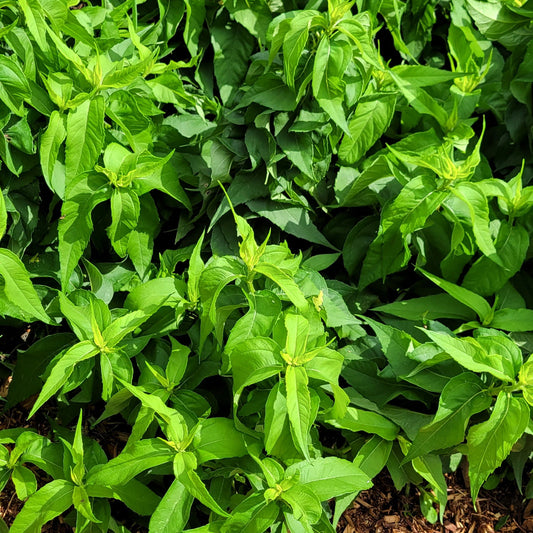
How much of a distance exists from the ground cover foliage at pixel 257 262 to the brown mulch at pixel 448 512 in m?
0.06

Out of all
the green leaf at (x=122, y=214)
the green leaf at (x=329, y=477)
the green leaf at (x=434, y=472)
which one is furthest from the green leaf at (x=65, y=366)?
the green leaf at (x=434, y=472)

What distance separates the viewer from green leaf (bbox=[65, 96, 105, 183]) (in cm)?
165

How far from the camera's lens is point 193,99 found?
81.0 inches

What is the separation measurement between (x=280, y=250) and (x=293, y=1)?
988 mm

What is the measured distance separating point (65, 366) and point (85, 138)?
0.58 m

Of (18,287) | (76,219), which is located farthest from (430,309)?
(18,287)

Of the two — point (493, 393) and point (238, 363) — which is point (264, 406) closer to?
point (238, 363)

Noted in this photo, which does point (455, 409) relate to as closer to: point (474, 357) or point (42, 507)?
point (474, 357)

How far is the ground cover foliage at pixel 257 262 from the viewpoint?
1543 mm

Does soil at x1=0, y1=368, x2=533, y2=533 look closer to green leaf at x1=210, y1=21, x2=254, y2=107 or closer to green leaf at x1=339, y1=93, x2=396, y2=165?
green leaf at x1=339, y1=93, x2=396, y2=165

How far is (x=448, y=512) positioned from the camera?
197 centimetres

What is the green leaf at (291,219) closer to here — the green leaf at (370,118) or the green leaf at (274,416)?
the green leaf at (370,118)

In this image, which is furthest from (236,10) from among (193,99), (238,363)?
(238,363)

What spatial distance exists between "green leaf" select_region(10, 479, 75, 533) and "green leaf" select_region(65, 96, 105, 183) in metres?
0.77
